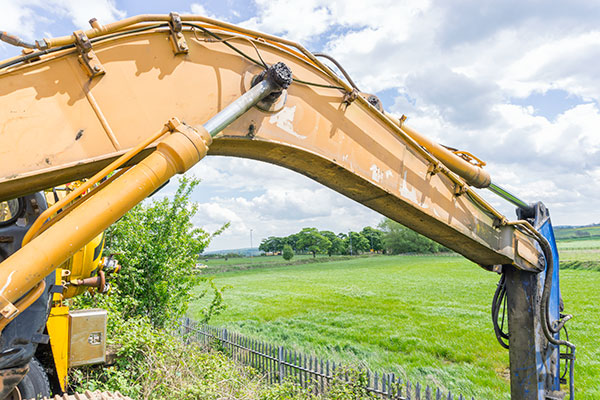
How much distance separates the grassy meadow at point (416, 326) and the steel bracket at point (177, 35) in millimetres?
8115

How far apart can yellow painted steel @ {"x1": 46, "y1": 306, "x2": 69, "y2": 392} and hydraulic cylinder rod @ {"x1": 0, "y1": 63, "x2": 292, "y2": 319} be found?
416 centimetres

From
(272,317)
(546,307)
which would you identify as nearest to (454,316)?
(272,317)

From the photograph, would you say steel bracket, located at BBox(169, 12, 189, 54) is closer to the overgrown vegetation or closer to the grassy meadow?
the overgrown vegetation

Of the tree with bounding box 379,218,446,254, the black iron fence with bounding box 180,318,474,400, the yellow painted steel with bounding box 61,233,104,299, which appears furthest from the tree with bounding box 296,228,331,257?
the yellow painted steel with bounding box 61,233,104,299

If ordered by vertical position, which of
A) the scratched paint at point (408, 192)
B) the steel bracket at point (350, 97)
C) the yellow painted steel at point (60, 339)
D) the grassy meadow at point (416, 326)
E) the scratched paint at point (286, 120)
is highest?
the steel bracket at point (350, 97)

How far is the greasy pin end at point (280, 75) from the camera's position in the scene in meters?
2.58

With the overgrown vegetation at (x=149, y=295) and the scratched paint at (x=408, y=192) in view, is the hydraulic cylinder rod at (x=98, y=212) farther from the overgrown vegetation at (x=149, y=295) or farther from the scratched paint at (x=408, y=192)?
the overgrown vegetation at (x=149, y=295)

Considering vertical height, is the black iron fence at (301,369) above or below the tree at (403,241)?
below

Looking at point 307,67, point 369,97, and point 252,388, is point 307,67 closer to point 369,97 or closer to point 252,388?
point 369,97

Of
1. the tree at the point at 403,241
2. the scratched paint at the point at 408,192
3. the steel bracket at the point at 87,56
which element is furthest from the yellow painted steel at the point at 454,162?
the tree at the point at 403,241

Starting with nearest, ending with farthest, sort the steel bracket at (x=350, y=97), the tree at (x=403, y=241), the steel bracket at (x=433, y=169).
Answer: the steel bracket at (x=350, y=97), the steel bracket at (x=433, y=169), the tree at (x=403, y=241)

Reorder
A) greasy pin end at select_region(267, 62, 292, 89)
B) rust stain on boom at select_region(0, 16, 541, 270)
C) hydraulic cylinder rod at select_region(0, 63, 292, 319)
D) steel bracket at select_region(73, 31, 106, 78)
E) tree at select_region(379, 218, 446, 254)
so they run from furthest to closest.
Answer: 1. tree at select_region(379, 218, 446, 254)
2. greasy pin end at select_region(267, 62, 292, 89)
3. steel bracket at select_region(73, 31, 106, 78)
4. rust stain on boom at select_region(0, 16, 541, 270)
5. hydraulic cylinder rod at select_region(0, 63, 292, 319)

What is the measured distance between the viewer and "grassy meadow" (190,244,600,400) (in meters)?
10.3

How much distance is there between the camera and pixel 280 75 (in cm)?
258
